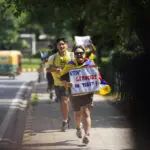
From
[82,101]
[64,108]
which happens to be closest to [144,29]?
[64,108]

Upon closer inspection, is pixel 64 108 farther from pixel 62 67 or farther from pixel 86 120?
pixel 86 120

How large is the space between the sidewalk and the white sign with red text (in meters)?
0.95

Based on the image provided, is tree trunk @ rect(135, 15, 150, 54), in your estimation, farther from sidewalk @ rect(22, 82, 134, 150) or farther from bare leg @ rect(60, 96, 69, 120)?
bare leg @ rect(60, 96, 69, 120)

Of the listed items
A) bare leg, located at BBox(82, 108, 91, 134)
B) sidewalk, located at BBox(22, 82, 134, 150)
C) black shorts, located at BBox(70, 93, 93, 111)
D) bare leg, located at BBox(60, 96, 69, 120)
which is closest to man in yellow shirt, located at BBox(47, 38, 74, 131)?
bare leg, located at BBox(60, 96, 69, 120)

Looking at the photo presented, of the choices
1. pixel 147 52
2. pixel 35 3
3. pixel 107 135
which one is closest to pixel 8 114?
pixel 35 3

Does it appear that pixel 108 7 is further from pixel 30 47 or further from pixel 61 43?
pixel 30 47

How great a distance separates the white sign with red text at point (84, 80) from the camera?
10.8 m

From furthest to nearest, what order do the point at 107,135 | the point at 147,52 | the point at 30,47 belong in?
the point at 30,47 → the point at 147,52 → the point at 107,135

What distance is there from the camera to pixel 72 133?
1230cm

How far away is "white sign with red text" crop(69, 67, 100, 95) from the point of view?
35.6 feet

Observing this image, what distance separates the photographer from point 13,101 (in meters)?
22.2

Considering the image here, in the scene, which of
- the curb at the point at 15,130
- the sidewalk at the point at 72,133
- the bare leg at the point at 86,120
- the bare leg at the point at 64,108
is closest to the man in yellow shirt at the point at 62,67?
the bare leg at the point at 64,108

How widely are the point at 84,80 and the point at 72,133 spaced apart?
5.87 ft

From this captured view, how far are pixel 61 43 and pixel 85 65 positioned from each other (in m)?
1.46
